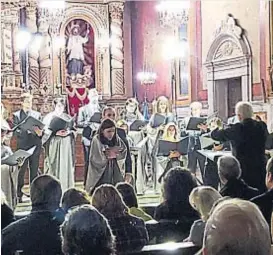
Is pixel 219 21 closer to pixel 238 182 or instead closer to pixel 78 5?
pixel 78 5

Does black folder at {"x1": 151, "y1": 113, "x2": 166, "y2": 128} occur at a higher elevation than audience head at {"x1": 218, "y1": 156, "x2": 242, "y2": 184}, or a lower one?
higher

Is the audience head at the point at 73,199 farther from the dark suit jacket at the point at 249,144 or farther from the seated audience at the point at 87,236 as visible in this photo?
the dark suit jacket at the point at 249,144

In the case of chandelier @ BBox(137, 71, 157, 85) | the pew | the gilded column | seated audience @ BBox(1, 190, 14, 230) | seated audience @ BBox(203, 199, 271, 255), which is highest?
the gilded column

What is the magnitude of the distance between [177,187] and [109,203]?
2.10 feet

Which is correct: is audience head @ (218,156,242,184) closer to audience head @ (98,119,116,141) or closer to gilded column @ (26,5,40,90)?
audience head @ (98,119,116,141)

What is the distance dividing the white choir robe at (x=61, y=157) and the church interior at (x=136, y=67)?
0.06 feet

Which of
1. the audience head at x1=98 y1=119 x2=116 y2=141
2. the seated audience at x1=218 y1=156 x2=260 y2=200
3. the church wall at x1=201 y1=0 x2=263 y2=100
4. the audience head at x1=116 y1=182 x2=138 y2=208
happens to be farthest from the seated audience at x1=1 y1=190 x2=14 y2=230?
the church wall at x1=201 y1=0 x2=263 y2=100

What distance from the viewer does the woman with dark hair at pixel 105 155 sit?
579 centimetres

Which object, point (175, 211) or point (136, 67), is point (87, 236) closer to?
point (175, 211)

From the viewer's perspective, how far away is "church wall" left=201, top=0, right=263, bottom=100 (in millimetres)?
8727

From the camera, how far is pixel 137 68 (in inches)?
519

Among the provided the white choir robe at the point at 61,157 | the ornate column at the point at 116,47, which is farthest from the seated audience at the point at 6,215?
the ornate column at the point at 116,47

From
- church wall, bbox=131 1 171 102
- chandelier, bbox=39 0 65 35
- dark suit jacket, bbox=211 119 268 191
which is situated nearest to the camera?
dark suit jacket, bbox=211 119 268 191

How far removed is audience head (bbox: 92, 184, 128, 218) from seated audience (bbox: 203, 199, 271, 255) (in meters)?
1.69
